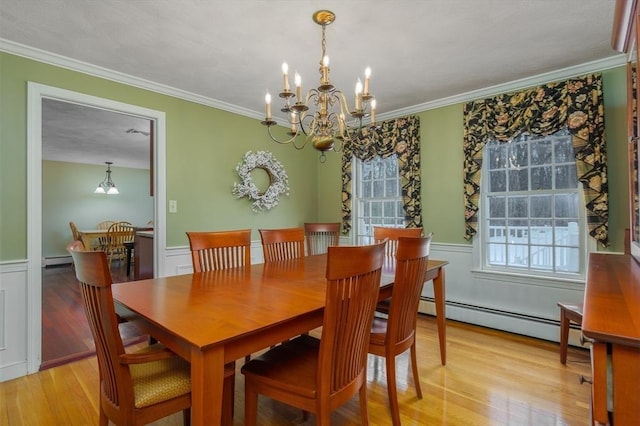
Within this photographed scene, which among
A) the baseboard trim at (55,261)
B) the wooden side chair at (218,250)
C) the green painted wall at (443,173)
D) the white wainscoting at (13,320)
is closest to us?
the wooden side chair at (218,250)

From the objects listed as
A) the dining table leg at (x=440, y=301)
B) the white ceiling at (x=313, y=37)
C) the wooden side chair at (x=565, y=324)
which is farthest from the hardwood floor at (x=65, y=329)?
the wooden side chair at (x=565, y=324)

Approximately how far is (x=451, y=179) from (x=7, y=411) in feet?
13.0

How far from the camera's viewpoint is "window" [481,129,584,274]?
280cm

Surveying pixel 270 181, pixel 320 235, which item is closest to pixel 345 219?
pixel 320 235

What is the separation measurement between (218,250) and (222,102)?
1987 mm

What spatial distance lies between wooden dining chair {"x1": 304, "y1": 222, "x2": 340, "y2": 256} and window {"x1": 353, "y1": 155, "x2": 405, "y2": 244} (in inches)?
27.8

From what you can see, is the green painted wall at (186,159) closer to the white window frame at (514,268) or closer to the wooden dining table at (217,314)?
the wooden dining table at (217,314)

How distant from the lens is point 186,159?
324cm

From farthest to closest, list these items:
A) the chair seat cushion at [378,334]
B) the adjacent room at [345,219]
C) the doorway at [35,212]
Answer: the doorway at [35,212]
the chair seat cushion at [378,334]
the adjacent room at [345,219]

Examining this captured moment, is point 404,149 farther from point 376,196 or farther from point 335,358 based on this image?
point 335,358

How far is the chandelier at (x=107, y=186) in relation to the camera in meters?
7.41

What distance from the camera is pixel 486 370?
2.32m

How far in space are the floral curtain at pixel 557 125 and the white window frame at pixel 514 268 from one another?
0.10m

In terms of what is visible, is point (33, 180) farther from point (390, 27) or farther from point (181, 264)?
point (390, 27)
